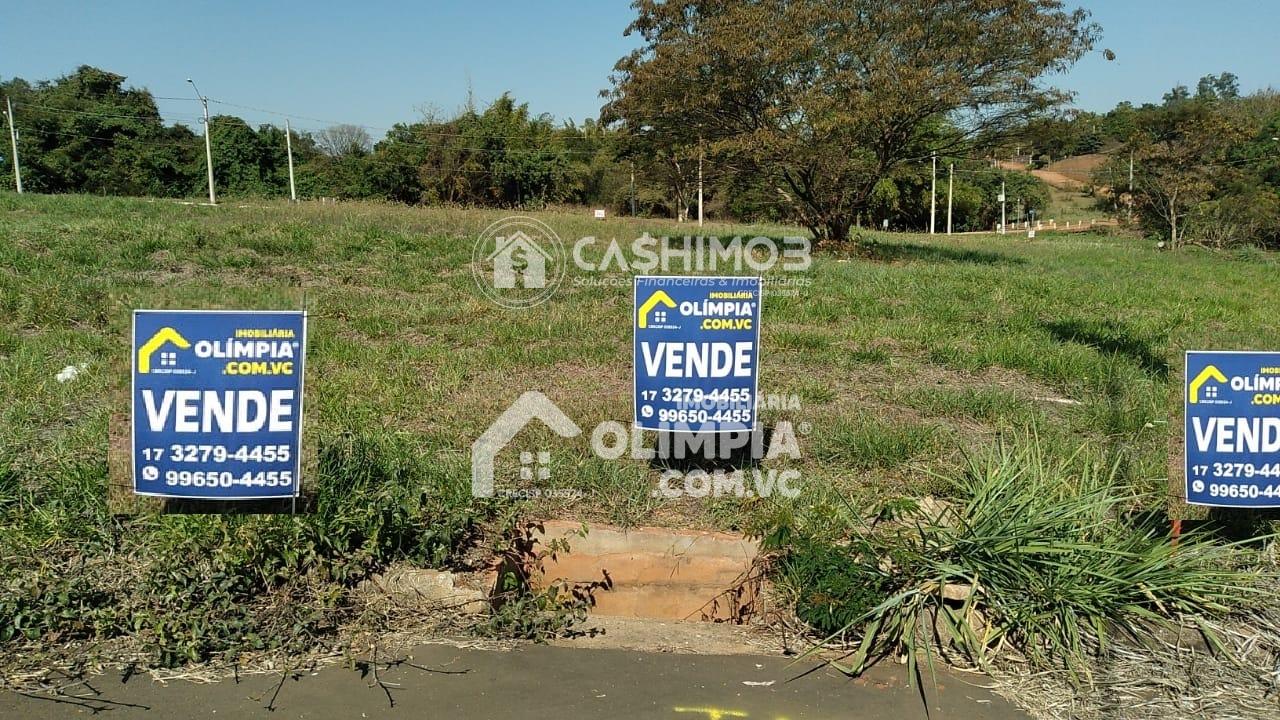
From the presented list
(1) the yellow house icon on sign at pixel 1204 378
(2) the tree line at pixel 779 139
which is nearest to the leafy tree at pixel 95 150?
(2) the tree line at pixel 779 139

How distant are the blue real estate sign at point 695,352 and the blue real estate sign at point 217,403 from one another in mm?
1636

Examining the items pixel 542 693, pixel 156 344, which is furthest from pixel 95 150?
pixel 542 693

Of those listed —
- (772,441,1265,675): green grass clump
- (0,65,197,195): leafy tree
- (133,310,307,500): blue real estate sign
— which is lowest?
(772,441,1265,675): green grass clump

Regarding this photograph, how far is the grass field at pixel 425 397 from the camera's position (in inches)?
147

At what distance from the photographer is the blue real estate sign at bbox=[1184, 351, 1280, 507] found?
4.05 metres

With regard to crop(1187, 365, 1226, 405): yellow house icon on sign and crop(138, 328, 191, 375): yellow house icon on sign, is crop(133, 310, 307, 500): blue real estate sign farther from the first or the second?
crop(1187, 365, 1226, 405): yellow house icon on sign

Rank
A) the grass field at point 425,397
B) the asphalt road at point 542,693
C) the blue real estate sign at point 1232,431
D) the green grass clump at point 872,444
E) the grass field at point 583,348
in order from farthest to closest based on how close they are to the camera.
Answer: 1. the green grass clump at point 872,444
2. the grass field at point 583,348
3. the blue real estate sign at point 1232,431
4. the grass field at point 425,397
5. the asphalt road at point 542,693

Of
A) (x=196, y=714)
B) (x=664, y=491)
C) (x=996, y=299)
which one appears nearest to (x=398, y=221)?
(x=996, y=299)

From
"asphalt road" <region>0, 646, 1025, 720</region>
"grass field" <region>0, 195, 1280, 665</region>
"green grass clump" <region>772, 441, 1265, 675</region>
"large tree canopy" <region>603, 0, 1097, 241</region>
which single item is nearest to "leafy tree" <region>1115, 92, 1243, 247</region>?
"large tree canopy" <region>603, 0, 1097, 241</region>

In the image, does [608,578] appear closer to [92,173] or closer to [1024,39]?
[1024,39]

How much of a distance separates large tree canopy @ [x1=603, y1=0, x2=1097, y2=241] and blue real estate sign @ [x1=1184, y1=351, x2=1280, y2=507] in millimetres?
11290

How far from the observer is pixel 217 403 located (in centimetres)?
364

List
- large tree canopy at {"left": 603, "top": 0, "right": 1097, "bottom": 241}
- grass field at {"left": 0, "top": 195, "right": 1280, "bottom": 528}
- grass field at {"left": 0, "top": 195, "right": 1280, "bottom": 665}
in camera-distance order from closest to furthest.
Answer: grass field at {"left": 0, "top": 195, "right": 1280, "bottom": 665} < grass field at {"left": 0, "top": 195, "right": 1280, "bottom": 528} < large tree canopy at {"left": 603, "top": 0, "right": 1097, "bottom": 241}

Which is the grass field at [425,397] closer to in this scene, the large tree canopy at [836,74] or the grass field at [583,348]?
the grass field at [583,348]
